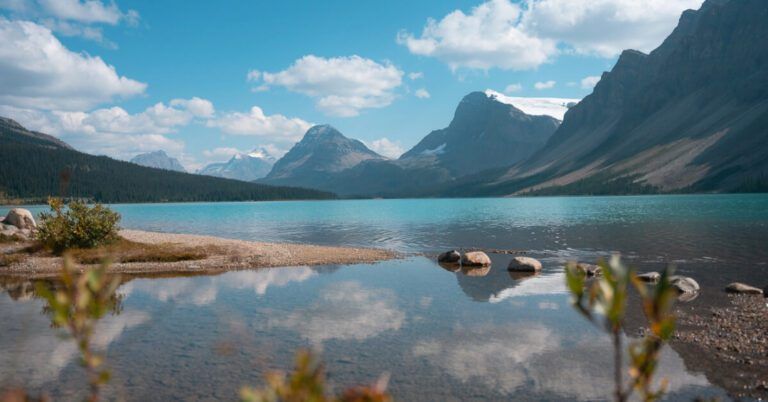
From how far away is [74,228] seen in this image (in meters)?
48.0

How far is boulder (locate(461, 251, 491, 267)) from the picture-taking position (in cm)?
4653

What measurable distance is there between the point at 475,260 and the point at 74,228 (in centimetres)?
3792

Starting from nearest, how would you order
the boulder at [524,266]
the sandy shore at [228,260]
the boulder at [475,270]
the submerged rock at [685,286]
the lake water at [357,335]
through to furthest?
the lake water at [357,335] → the submerged rock at [685,286] → the boulder at [475,270] → the boulder at [524,266] → the sandy shore at [228,260]

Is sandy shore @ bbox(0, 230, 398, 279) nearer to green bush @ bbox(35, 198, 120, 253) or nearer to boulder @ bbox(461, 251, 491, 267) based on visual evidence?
green bush @ bbox(35, 198, 120, 253)

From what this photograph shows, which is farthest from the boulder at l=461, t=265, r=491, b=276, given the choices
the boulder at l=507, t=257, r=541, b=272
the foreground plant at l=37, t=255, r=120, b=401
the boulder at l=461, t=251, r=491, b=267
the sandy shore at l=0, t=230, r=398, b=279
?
the foreground plant at l=37, t=255, r=120, b=401

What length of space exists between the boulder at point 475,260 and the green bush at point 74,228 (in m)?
33.9

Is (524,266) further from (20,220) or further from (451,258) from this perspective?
(20,220)

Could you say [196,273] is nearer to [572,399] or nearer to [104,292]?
[572,399]

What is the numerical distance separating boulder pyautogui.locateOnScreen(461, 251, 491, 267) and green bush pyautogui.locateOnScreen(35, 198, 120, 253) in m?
33.9

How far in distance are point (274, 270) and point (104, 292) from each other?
41328mm

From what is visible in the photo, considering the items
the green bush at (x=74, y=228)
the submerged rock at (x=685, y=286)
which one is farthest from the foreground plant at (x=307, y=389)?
the green bush at (x=74, y=228)

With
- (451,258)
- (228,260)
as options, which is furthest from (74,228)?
(451,258)

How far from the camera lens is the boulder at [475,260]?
1832 inches

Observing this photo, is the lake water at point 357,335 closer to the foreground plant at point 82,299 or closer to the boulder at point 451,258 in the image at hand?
the boulder at point 451,258
